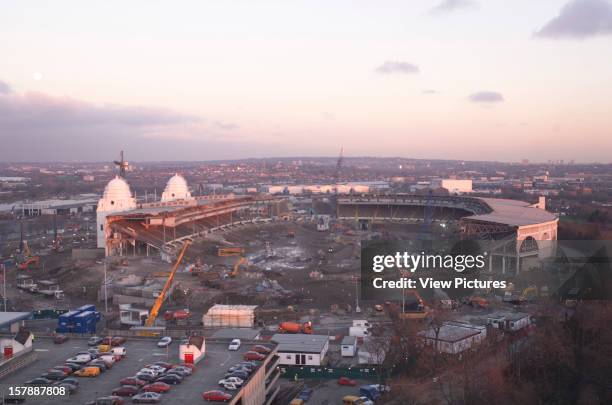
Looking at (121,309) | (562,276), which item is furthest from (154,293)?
(562,276)

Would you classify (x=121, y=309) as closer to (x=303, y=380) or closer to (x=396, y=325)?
(x=303, y=380)

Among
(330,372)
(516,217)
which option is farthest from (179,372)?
(516,217)

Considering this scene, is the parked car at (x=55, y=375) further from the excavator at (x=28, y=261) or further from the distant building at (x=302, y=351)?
the excavator at (x=28, y=261)

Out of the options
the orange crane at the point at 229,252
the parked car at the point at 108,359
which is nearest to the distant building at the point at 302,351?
the parked car at the point at 108,359

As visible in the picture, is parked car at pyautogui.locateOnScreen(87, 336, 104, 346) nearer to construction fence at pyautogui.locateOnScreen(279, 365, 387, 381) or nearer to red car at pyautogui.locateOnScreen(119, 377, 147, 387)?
red car at pyautogui.locateOnScreen(119, 377, 147, 387)

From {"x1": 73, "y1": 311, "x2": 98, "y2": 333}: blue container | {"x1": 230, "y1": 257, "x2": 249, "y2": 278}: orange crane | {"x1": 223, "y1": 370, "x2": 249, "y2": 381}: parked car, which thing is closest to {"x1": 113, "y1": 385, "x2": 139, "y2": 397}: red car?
{"x1": 223, "y1": 370, "x2": 249, "y2": 381}: parked car

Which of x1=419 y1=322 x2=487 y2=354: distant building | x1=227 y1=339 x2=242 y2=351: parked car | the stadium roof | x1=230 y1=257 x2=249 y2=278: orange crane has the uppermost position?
the stadium roof

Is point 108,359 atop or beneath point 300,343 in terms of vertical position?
atop

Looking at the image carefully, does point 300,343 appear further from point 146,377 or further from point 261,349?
point 146,377
